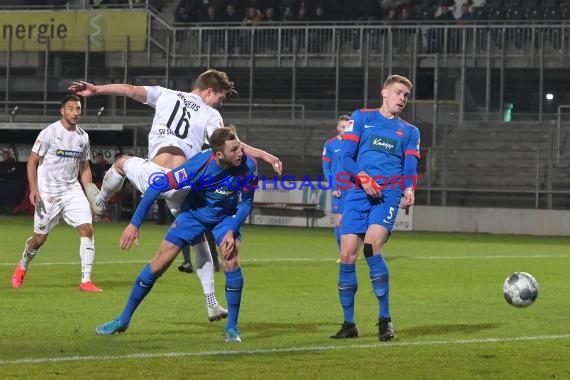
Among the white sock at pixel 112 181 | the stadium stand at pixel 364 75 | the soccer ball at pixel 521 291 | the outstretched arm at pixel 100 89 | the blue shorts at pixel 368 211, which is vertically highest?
the stadium stand at pixel 364 75

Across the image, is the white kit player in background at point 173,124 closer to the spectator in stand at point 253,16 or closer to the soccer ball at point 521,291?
the soccer ball at point 521,291

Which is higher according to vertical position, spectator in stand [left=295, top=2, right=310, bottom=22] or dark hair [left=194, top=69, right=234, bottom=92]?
spectator in stand [left=295, top=2, right=310, bottom=22]

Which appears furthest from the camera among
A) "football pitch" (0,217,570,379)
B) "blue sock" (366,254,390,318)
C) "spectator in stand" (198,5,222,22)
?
"spectator in stand" (198,5,222,22)

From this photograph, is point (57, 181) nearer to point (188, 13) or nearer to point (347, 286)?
point (347, 286)

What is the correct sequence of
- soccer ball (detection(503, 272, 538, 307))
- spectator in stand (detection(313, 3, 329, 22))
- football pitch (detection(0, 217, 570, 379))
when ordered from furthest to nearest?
spectator in stand (detection(313, 3, 329, 22))
soccer ball (detection(503, 272, 538, 307))
football pitch (detection(0, 217, 570, 379))

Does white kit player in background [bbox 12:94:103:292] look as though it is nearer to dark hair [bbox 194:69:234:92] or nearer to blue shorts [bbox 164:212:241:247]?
dark hair [bbox 194:69:234:92]

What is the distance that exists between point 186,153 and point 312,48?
24.5 meters

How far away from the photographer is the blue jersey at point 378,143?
393 inches

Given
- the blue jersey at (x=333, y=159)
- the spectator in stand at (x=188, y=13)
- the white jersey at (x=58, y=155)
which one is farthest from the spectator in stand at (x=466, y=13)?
the white jersey at (x=58, y=155)

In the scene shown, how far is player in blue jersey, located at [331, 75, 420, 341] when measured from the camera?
9.73 metres

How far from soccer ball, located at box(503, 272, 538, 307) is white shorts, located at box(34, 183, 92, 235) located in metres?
5.10

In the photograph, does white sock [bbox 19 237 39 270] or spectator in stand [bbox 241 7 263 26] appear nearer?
white sock [bbox 19 237 39 270]

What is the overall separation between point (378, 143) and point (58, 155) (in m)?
5.32

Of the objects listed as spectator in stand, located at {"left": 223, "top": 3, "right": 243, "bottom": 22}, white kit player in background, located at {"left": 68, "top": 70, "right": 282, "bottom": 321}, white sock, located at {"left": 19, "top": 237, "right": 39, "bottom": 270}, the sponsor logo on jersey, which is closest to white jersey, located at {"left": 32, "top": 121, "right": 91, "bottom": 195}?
white sock, located at {"left": 19, "top": 237, "right": 39, "bottom": 270}
